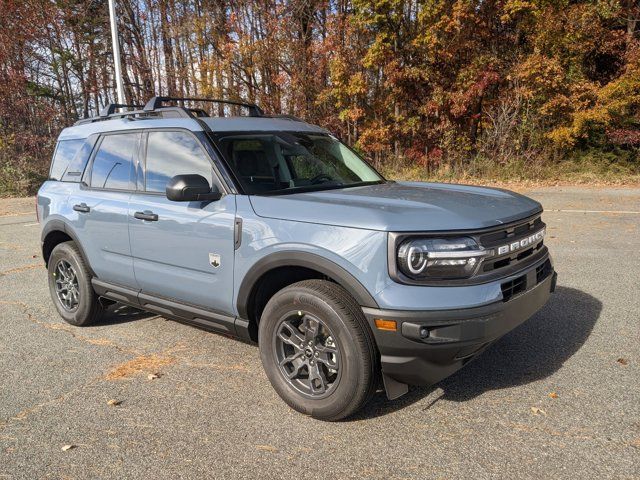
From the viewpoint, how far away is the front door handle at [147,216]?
378 cm

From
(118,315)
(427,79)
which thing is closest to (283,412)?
(118,315)

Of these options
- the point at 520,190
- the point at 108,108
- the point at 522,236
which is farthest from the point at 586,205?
the point at 108,108

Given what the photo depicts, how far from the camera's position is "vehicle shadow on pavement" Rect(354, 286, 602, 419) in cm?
329

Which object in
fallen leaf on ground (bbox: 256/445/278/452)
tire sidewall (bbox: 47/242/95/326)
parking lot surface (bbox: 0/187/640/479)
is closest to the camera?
parking lot surface (bbox: 0/187/640/479)

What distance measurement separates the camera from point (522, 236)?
316 centimetres

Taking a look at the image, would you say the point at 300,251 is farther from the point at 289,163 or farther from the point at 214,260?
the point at 289,163

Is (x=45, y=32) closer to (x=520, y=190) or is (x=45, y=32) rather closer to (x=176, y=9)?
(x=176, y=9)

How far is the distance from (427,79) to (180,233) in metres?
16.1

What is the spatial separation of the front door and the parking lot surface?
61 cm

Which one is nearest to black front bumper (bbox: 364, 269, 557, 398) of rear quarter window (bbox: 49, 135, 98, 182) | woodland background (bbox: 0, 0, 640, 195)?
rear quarter window (bbox: 49, 135, 98, 182)

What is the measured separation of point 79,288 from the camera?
15.4 feet

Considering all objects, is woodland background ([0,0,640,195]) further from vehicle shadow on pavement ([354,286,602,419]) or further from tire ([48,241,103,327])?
tire ([48,241,103,327])

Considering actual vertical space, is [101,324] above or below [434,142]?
below

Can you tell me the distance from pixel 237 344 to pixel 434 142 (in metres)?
15.7
